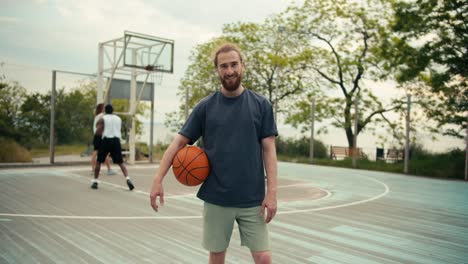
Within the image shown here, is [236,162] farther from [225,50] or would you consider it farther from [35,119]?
[35,119]

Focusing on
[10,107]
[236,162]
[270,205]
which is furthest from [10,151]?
[270,205]

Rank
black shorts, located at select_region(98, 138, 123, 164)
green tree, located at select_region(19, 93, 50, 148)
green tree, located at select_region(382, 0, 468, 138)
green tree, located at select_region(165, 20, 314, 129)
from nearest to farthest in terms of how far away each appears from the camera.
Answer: black shorts, located at select_region(98, 138, 123, 164), green tree, located at select_region(19, 93, 50, 148), green tree, located at select_region(382, 0, 468, 138), green tree, located at select_region(165, 20, 314, 129)

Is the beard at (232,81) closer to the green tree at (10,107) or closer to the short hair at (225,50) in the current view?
the short hair at (225,50)

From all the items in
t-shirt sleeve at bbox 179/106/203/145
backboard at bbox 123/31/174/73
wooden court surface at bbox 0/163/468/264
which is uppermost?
backboard at bbox 123/31/174/73

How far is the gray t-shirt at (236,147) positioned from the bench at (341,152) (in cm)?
1623

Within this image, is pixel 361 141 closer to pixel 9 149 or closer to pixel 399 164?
pixel 399 164

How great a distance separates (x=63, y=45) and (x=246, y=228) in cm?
1477

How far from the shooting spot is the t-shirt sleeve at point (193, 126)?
280 centimetres

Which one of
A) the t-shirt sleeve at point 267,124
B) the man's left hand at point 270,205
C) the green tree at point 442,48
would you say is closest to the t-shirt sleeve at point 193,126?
the t-shirt sleeve at point 267,124

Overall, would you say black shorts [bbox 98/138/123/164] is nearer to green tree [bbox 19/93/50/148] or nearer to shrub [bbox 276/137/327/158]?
green tree [bbox 19/93/50/148]

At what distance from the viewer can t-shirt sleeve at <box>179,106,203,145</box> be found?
2797 mm

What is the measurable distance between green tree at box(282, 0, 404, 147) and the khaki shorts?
18857 mm

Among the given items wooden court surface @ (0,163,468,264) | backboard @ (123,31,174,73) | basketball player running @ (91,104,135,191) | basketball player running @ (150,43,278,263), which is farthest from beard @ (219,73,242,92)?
backboard @ (123,31,174,73)

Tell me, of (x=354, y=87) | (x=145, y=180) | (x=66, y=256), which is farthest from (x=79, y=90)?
(x=354, y=87)
